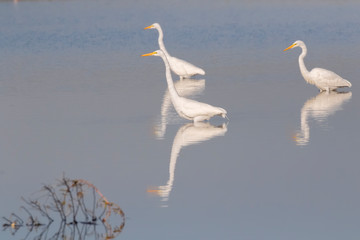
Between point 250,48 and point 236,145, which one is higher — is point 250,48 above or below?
above

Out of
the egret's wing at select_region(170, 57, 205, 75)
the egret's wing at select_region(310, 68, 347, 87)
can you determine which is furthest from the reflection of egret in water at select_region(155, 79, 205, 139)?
the egret's wing at select_region(310, 68, 347, 87)

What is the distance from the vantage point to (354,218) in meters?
6.30

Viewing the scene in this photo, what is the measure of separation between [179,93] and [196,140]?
482 cm

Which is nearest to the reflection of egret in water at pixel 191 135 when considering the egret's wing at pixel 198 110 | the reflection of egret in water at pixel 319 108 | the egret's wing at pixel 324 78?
the egret's wing at pixel 198 110

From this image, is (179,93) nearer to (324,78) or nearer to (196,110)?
(324,78)

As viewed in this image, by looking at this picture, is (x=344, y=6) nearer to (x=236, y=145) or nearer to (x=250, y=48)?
(x=250, y=48)

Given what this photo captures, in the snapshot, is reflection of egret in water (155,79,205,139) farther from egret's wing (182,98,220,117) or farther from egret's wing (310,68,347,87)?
egret's wing (310,68,347,87)

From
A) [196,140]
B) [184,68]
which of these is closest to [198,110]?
[196,140]

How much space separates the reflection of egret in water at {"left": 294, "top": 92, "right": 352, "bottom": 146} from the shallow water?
2 cm

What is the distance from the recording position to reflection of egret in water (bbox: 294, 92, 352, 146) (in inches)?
379

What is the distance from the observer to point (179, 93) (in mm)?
14359

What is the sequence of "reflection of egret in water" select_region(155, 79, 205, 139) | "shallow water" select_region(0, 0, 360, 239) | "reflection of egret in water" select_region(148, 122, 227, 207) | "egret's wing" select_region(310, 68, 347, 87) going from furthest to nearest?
"egret's wing" select_region(310, 68, 347, 87) → "reflection of egret in water" select_region(155, 79, 205, 139) → "reflection of egret in water" select_region(148, 122, 227, 207) → "shallow water" select_region(0, 0, 360, 239)

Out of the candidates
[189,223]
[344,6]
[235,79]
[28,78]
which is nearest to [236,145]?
[189,223]

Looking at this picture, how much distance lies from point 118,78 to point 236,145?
6792 mm
